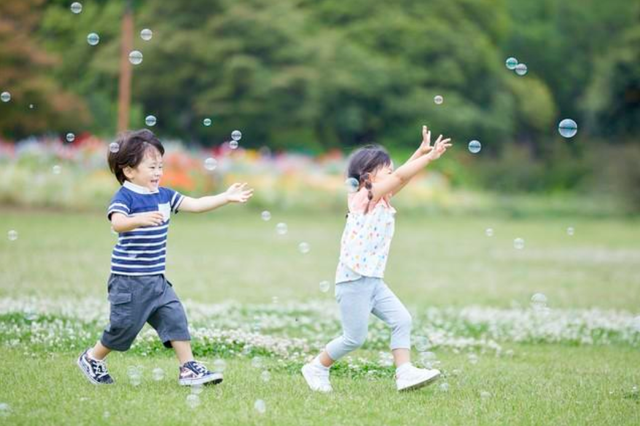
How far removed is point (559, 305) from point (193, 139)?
120 ft

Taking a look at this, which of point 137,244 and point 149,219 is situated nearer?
point 149,219

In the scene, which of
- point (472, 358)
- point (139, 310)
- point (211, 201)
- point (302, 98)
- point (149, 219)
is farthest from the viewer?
point (302, 98)

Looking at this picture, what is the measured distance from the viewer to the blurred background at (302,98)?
3622 centimetres

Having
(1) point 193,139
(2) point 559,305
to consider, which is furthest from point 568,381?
(1) point 193,139

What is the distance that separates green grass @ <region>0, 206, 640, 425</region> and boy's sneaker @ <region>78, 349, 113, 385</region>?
3.7 inches

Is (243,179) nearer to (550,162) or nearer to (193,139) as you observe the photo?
(193,139)

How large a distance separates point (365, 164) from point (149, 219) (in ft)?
4.94

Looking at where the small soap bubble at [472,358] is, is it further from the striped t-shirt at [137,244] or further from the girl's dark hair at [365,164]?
the striped t-shirt at [137,244]

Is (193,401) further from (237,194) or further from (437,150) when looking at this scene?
(437,150)

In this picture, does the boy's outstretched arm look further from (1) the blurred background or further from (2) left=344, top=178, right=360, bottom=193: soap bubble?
(1) the blurred background

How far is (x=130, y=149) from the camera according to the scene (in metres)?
6.67

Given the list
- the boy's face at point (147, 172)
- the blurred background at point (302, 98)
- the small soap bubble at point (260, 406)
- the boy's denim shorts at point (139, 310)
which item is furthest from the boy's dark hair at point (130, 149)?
the blurred background at point (302, 98)

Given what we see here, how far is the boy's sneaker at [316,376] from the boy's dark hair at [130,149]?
1.81 meters

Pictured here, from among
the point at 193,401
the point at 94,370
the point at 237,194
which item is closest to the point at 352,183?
the point at 237,194
